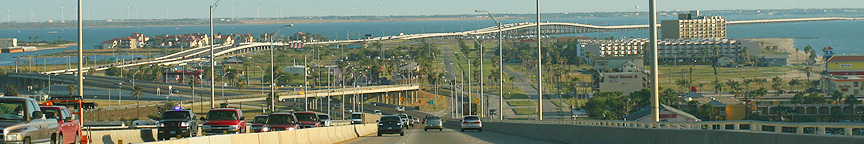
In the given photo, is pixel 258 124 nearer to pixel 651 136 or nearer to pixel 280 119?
pixel 280 119

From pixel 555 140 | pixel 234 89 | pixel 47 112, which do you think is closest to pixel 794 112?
pixel 555 140

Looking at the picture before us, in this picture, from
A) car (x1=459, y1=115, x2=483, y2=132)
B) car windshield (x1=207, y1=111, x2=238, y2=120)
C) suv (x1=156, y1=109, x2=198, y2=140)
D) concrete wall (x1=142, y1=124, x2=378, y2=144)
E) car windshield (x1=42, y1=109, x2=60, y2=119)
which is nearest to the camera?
car windshield (x1=42, y1=109, x2=60, y2=119)

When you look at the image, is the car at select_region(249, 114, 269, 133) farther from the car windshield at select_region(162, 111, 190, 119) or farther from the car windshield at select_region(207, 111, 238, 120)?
the car windshield at select_region(162, 111, 190, 119)

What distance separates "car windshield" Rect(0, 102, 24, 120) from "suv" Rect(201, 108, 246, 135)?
58.7 ft

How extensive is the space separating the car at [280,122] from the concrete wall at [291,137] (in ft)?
3.68

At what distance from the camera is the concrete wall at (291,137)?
2341cm

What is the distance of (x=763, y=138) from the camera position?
62.5 feet

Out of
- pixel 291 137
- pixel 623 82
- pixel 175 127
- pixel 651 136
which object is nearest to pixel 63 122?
pixel 291 137

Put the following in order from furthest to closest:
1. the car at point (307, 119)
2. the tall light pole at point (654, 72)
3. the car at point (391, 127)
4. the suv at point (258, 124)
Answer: the car at point (391, 127)
the car at point (307, 119)
the suv at point (258, 124)
the tall light pole at point (654, 72)

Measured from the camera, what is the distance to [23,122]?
66.2 feet

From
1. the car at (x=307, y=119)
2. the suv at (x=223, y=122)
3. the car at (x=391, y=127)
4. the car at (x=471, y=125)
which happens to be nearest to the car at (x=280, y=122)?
the suv at (x=223, y=122)

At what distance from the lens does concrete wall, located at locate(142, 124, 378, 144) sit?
2341 centimetres

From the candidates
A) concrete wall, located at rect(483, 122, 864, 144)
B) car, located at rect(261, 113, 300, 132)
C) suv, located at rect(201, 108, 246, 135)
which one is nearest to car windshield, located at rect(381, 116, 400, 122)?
concrete wall, located at rect(483, 122, 864, 144)

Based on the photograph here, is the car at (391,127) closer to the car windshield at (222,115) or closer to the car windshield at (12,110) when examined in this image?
the car windshield at (222,115)
